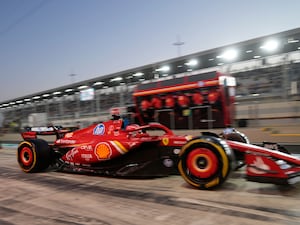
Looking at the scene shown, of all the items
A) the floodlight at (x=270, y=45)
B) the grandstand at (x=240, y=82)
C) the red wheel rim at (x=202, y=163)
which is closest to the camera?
the red wheel rim at (x=202, y=163)

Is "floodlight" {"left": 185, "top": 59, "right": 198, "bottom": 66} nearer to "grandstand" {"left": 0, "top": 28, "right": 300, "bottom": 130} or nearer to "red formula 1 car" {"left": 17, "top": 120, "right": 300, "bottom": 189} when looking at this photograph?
"grandstand" {"left": 0, "top": 28, "right": 300, "bottom": 130}

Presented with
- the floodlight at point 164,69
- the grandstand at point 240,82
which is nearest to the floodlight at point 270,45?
the grandstand at point 240,82

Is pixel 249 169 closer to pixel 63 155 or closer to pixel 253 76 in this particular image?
pixel 63 155

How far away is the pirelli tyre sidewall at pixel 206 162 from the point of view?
3.84 meters

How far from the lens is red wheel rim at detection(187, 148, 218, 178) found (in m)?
3.92

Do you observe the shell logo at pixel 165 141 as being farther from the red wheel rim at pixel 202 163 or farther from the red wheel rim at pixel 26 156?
the red wheel rim at pixel 26 156

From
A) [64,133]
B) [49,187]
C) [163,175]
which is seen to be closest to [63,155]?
[64,133]

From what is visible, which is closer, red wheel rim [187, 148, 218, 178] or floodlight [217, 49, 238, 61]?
red wheel rim [187, 148, 218, 178]

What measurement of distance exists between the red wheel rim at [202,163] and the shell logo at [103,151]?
1.59 m

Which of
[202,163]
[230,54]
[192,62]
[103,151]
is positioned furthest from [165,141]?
[192,62]

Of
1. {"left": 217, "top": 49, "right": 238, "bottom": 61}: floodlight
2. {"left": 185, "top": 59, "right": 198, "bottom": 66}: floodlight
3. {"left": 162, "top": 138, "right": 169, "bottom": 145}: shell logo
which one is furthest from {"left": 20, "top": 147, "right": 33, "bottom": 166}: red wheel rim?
{"left": 185, "top": 59, "right": 198, "bottom": 66}: floodlight

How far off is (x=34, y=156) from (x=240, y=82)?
9388 millimetres

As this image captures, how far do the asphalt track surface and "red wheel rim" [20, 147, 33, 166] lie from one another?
118 centimetres

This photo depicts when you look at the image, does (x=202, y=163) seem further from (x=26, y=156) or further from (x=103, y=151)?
(x=26, y=156)
